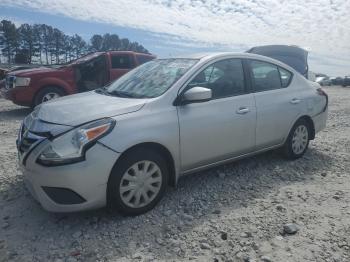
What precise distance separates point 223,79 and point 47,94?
240 inches

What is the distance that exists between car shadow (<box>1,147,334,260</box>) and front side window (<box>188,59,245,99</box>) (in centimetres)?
112

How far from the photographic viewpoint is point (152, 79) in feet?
13.8

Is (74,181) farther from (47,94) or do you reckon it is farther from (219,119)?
(47,94)

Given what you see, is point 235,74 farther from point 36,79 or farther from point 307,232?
point 36,79

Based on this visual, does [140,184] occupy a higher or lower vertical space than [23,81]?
lower

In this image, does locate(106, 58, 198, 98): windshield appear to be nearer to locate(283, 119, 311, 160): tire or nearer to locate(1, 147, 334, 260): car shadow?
locate(1, 147, 334, 260): car shadow

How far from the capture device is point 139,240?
318 centimetres

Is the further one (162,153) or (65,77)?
(65,77)

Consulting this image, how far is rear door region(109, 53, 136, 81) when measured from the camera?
992cm

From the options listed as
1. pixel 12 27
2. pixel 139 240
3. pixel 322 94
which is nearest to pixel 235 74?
pixel 322 94

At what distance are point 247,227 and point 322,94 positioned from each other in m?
3.18

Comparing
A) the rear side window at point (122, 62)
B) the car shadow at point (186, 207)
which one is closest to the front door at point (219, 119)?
the car shadow at point (186, 207)

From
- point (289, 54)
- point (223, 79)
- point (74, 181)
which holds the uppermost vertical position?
point (289, 54)

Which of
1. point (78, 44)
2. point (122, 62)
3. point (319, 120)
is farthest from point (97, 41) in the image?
point (319, 120)
